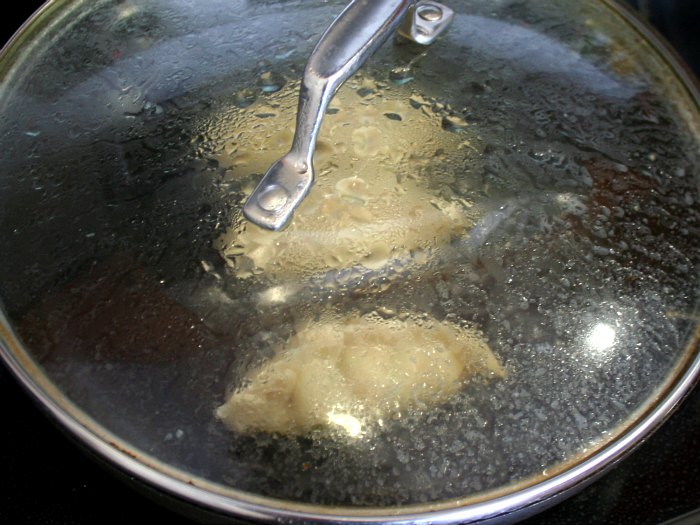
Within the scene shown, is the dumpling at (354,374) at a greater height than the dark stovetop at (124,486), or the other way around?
the dumpling at (354,374)

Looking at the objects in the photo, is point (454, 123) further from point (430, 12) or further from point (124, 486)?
point (124, 486)

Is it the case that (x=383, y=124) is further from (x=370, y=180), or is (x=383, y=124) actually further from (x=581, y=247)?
(x=581, y=247)

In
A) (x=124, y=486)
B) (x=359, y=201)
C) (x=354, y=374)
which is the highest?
(x=359, y=201)

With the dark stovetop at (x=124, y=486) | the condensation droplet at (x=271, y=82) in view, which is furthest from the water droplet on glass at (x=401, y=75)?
the dark stovetop at (x=124, y=486)

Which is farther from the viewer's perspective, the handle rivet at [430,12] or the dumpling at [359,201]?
the handle rivet at [430,12]

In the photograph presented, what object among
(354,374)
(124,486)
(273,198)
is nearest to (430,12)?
(273,198)

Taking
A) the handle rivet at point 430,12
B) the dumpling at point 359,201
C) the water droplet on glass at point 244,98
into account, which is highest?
the handle rivet at point 430,12

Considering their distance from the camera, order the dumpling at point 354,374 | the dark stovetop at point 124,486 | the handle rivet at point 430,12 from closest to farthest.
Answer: the dumpling at point 354,374 < the dark stovetop at point 124,486 < the handle rivet at point 430,12

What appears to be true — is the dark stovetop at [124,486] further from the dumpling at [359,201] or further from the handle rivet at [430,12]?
the handle rivet at [430,12]

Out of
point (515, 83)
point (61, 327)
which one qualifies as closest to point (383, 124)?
point (515, 83)
